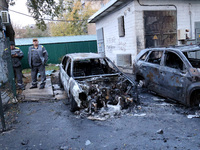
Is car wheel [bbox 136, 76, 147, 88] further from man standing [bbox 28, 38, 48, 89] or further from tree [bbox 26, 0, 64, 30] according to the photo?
tree [bbox 26, 0, 64, 30]

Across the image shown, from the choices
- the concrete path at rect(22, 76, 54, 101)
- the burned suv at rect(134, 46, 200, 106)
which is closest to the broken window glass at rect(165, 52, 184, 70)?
the burned suv at rect(134, 46, 200, 106)

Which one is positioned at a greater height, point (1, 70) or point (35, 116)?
point (1, 70)

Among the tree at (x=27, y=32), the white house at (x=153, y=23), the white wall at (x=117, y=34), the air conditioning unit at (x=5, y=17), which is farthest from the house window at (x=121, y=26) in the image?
the tree at (x=27, y=32)

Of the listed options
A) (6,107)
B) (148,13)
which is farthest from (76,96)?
(148,13)

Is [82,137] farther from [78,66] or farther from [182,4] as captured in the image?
[182,4]

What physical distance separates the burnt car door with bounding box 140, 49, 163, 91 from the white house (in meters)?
3.33

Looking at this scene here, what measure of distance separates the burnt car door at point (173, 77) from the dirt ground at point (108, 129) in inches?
14.9

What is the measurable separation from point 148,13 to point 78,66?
200 inches

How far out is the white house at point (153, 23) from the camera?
9.30 metres

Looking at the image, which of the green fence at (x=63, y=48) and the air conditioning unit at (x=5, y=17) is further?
the green fence at (x=63, y=48)

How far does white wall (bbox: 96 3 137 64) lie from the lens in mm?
9633

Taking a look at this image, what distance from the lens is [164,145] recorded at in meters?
3.15

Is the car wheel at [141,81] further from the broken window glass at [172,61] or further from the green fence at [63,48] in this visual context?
the green fence at [63,48]

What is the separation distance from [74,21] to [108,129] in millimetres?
31017
